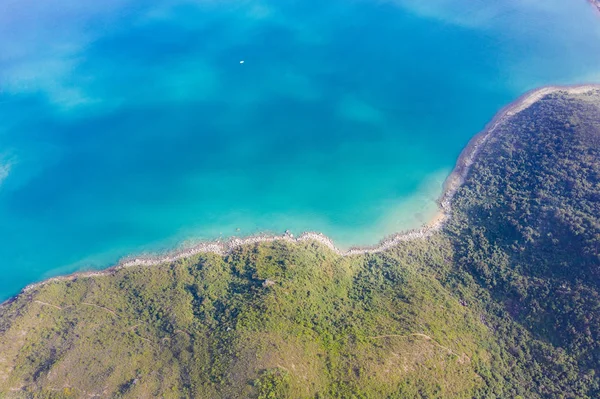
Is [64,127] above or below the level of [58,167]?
above

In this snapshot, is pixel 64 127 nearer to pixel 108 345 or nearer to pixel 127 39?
pixel 127 39

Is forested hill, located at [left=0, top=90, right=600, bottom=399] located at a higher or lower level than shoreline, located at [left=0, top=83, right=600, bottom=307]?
lower

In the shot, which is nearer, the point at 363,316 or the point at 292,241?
the point at 363,316

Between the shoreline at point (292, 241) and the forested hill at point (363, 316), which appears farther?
the shoreline at point (292, 241)

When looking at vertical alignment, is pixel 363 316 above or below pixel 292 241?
below

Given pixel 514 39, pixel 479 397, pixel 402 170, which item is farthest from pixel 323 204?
pixel 514 39

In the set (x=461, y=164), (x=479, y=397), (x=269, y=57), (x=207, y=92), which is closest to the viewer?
(x=479, y=397)

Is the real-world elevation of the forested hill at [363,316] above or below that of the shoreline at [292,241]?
below

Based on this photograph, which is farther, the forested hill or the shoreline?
the shoreline
